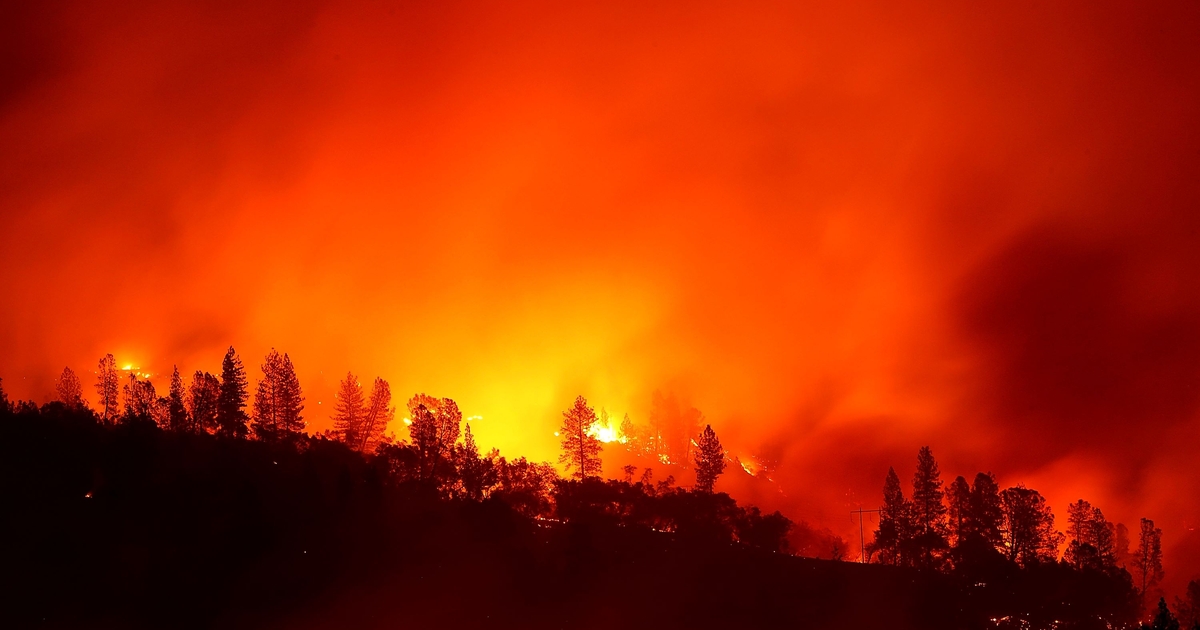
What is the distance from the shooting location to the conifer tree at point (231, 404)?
123 m

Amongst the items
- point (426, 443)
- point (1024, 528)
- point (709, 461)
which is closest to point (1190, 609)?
point (1024, 528)

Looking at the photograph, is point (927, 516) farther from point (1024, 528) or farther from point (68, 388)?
point (68, 388)

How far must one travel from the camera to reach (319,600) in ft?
296

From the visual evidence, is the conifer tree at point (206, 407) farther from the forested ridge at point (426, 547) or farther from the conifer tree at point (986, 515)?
the conifer tree at point (986, 515)

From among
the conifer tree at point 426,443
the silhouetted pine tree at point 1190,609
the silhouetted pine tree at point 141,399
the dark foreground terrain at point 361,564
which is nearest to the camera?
the dark foreground terrain at point 361,564

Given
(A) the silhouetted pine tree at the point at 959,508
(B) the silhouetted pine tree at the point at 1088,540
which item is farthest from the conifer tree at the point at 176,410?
(B) the silhouetted pine tree at the point at 1088,540

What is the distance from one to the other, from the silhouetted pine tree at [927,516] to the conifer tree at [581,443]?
1653 inches

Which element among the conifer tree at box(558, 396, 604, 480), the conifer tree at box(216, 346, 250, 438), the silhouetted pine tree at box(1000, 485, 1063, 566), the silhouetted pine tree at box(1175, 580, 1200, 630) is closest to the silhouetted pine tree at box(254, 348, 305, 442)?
the conifer tree at box(216, 346, 250, 438)

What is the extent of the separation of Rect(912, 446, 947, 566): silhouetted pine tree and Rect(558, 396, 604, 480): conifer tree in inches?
1653

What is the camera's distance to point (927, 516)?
123 meters

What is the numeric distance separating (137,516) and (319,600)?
21.5 meters

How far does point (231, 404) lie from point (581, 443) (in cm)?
4593

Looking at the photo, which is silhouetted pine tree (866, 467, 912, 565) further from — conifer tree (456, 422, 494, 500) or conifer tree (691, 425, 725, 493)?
conifer tree (456, 422, 494, 500)

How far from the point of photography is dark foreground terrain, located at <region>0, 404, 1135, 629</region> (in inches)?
3462
